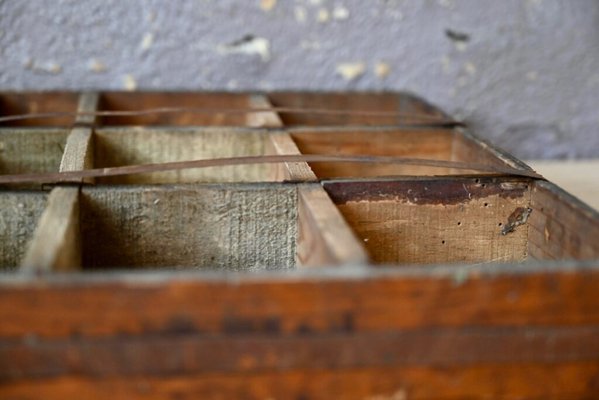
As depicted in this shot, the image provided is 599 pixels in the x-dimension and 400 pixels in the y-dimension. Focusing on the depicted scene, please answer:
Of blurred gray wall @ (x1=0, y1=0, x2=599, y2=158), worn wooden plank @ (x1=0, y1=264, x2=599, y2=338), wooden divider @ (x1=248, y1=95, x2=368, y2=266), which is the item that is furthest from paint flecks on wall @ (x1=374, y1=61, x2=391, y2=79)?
worn wooden plank @ (x1=0, y1=264, x2=599, y2=338)

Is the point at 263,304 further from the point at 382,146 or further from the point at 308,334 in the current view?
the point at 382,146

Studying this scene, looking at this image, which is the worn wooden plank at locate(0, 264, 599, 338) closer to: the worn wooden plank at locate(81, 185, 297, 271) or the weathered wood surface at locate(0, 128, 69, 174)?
the worn wooden plank at locate(81, 185, 297, 271)

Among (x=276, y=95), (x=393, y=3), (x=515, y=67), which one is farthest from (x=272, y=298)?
(x=515, y=67)

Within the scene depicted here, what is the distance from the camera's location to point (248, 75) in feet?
7.79

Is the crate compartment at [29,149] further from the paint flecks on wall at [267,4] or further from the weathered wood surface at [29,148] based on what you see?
the paint flecks on wall at [267,4]

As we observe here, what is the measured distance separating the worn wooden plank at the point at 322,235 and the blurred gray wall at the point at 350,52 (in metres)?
1.05

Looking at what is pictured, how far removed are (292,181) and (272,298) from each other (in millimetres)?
493

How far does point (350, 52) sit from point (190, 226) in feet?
3.81

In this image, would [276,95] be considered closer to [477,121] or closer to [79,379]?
[477,121]

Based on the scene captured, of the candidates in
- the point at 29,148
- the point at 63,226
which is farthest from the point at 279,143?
the point at 63,226

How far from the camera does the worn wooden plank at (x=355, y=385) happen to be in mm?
966

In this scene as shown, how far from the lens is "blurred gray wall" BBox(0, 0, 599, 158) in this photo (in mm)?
2273

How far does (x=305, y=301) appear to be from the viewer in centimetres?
97

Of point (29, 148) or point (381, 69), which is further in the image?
point (381, 69)
